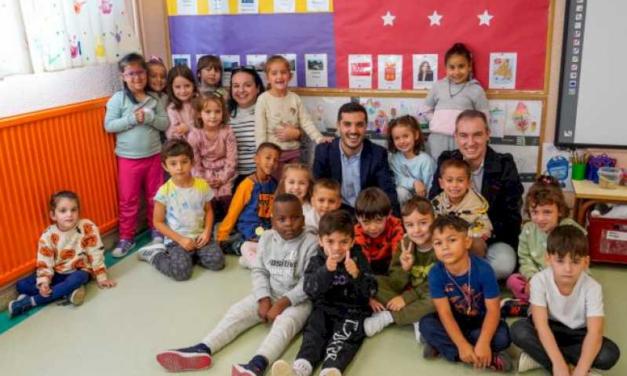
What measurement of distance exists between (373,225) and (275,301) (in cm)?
54

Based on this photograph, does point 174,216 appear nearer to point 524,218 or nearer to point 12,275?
point 12,275

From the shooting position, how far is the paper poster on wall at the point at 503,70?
125 inches

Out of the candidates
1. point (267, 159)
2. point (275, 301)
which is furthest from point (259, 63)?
point (275, 301)

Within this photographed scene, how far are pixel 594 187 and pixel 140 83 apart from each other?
2586 millimetres

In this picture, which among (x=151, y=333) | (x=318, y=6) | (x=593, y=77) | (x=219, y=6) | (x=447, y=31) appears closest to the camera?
(x=151, y=333)

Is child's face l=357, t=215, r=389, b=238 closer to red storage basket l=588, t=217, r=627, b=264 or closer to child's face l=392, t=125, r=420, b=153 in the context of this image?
child's face l=392, t=125, r=420, b=153

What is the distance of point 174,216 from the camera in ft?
10.5

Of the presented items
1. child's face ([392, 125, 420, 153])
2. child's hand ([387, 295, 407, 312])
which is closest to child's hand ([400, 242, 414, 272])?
child's hand ([387, 295, 407, 312])

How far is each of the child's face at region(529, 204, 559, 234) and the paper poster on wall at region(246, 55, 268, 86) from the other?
1.90m

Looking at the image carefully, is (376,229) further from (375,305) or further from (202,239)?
(202,239)

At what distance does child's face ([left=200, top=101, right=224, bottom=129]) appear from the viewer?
340 centimetres

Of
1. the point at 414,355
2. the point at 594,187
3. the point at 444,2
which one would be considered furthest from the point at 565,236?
the point at 444,2

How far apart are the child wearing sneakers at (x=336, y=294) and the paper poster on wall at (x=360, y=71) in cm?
142

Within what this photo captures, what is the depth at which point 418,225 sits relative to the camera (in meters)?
2.37
